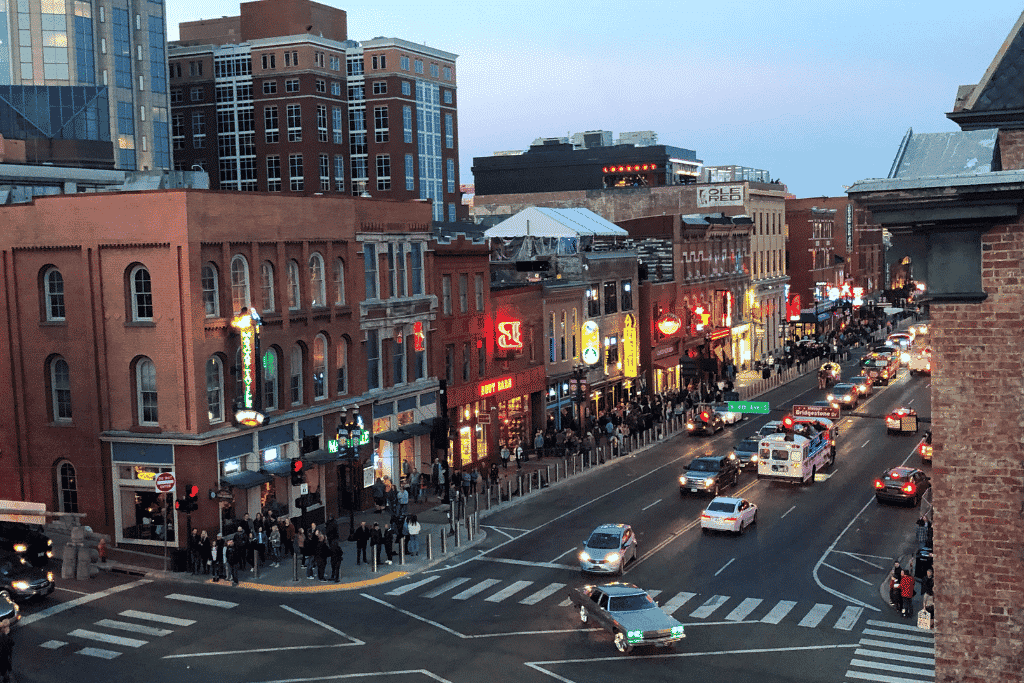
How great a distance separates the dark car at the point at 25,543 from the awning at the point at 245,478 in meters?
6.06

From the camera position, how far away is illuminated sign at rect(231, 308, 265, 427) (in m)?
41.7

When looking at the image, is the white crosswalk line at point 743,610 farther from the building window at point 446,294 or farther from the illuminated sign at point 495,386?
the illuminated sign at point 495,386

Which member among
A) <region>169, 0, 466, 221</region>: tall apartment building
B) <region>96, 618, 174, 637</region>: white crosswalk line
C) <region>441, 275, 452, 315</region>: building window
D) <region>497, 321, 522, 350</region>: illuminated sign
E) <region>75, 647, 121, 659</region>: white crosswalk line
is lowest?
<region>96, 618, 174, 637</region>: white crosswalk line

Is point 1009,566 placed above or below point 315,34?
below

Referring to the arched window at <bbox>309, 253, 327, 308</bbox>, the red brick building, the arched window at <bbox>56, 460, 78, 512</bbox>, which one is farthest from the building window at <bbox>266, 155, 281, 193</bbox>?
the arched window at <bbox>56, 460, 78, 512</bbox>

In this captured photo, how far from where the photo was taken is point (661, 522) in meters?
44.7

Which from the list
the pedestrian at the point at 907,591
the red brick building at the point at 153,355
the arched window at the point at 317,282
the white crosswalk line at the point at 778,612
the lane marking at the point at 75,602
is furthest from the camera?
the arched window at the point at 317,282

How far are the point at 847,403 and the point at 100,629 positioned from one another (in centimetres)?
5584

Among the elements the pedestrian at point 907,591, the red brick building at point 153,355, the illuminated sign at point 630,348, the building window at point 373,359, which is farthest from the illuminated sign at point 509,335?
the pedestrian at point 907,591

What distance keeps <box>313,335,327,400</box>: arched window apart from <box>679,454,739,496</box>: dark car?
15.3 meters

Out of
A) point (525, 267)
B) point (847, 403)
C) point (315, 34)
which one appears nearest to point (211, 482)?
point (525, 267)

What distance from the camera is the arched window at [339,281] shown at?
162ft

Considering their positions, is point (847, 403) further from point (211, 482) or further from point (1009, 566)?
point (1009, 566)

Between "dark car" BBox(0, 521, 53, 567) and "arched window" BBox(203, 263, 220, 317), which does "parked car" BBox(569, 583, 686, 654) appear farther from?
"dark car" BBox(0, 521, 53, 567)
